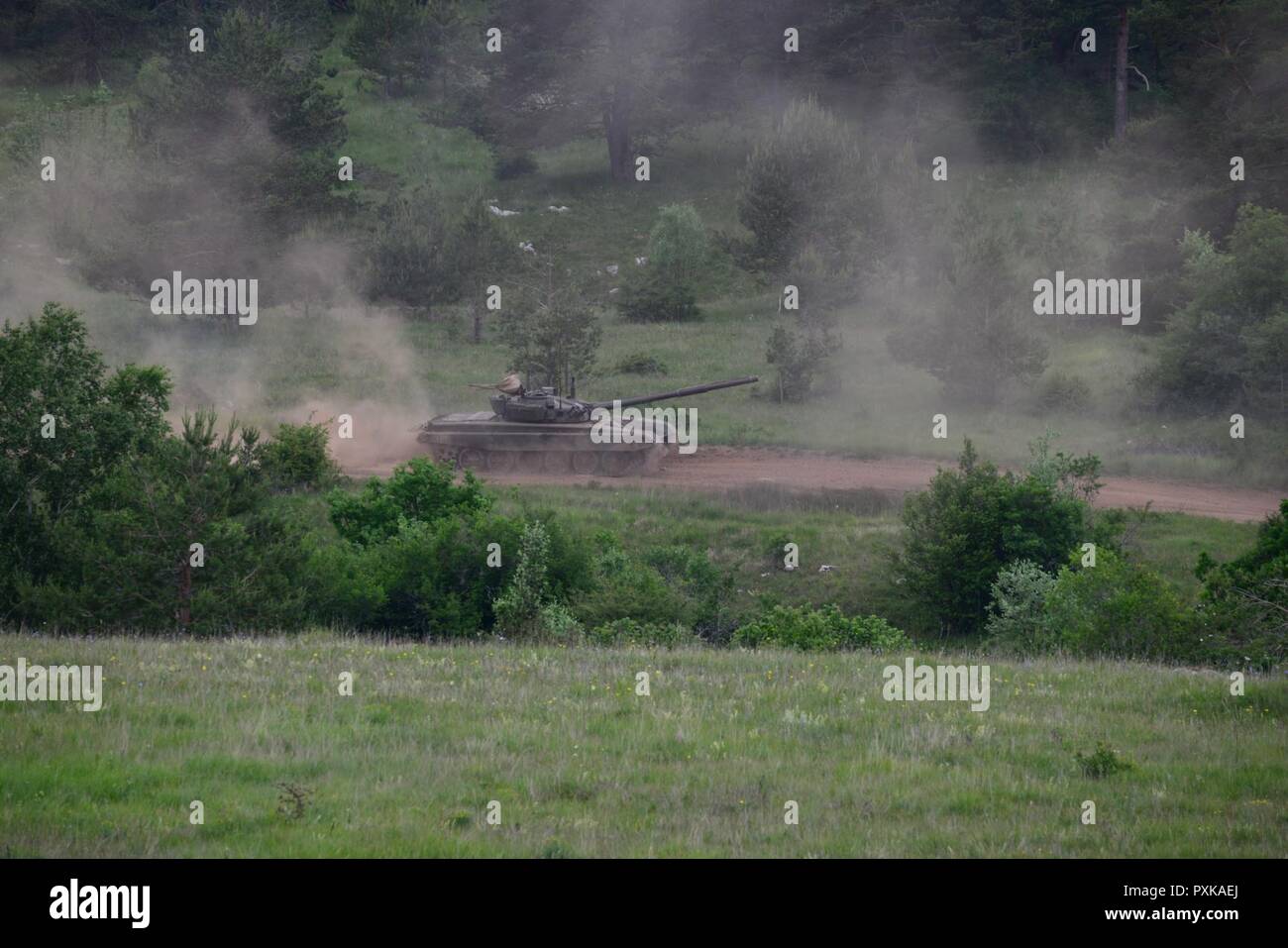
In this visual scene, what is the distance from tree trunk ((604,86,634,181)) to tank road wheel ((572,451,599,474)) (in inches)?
1628

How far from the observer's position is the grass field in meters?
9.39

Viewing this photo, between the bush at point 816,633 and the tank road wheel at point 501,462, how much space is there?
46.5ft

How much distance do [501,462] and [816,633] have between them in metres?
15.6

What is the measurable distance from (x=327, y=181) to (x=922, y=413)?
27016mm

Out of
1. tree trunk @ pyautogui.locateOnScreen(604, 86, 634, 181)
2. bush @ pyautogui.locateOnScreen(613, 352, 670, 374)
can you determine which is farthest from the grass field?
tree trunk @ pyautogui.locateOnScreen(604, 86, 634, 181)

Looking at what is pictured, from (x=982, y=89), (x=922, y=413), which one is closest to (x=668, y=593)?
(x=922, y=413)

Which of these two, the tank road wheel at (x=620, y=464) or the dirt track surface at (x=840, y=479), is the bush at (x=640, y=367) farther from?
the tank road wheel at (x=620, y=464)

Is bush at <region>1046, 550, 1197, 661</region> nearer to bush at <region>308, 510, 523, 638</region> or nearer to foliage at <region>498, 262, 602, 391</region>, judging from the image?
bush at <region>308, 510, 523, 638</region>

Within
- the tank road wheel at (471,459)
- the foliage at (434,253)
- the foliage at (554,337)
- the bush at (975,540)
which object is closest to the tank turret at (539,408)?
the tank road wheel at (471,459)

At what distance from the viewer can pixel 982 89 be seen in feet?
232

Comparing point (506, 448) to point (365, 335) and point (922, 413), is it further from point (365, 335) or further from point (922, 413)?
point (365, 335)

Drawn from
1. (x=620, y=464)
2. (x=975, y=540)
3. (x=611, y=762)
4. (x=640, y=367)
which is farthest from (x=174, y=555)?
(x=640, y=367)

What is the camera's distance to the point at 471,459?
3572 centimetres

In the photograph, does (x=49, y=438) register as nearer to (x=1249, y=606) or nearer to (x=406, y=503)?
(x=406, y=503)
